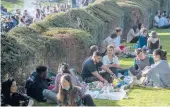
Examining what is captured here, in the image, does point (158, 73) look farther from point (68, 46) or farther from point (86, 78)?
point (68, 46)

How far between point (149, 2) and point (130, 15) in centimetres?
953

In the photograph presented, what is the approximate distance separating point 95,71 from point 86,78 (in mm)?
397

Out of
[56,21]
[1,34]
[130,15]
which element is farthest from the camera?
[130,15]

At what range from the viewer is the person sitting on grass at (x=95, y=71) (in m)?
14.1

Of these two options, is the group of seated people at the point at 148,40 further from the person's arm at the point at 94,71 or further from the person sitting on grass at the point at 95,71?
the person's arm at the point at 94,71

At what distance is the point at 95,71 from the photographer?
14.1 meters

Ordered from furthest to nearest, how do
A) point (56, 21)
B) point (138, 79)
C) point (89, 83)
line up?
point (56, 21)
point (138, 79)
point (89, 83)

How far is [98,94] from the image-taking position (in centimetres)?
1299

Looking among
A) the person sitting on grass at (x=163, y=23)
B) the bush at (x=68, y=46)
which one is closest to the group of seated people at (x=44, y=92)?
the bush at (x=68, y=46)

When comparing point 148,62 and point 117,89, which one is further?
point 148,62

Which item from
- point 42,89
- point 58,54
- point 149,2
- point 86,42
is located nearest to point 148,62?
point 86,42

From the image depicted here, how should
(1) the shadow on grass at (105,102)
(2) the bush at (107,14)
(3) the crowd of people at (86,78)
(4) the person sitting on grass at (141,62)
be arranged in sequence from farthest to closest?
(2) the bush at (107,14) → (4) the person sitting on grass at (141,62) → (1) the shadow on grass at (105,102) → (3) the crowd of people at (86,78)

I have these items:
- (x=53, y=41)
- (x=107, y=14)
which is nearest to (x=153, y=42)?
(x=107, y=14)

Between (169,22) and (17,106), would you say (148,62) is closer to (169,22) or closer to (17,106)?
(17,106)
